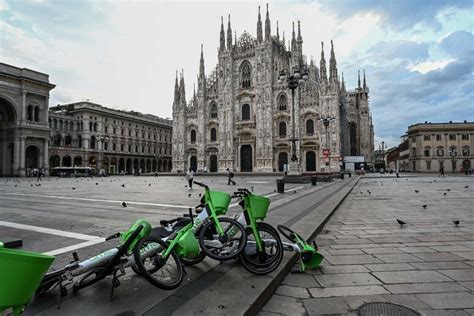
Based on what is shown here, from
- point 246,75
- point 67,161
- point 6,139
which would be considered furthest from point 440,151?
point 6,139

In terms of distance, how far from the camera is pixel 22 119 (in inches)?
1661

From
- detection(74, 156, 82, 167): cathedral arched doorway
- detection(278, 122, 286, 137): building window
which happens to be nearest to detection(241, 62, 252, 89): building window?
detection(278, 122, 286, 137): building window

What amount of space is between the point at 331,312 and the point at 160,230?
2.09 m

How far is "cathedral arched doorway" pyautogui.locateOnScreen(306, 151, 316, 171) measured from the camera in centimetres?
4375

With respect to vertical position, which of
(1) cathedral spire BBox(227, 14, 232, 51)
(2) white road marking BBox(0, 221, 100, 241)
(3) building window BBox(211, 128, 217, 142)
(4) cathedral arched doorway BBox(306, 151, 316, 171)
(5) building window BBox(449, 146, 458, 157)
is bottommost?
(2) white road marking BBox(0, 221, 100, 241)

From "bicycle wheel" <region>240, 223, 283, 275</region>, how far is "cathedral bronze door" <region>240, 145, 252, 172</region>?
44.6 m

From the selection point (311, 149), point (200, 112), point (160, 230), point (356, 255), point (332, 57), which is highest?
point (332, 57)

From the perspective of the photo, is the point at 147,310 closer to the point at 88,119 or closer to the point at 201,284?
the point at 201,284

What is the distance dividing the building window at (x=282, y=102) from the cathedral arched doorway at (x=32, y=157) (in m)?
37.8

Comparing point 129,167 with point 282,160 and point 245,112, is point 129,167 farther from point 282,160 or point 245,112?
point 282,160

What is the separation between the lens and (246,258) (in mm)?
3336

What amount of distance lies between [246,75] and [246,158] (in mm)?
13756

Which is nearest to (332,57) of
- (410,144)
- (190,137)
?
(190,137)

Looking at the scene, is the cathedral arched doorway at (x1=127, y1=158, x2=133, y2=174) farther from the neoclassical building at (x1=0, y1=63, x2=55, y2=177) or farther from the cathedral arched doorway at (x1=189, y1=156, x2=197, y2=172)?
the neoclassical building at (x1=0, y1=63, x2=55, y2=177)
